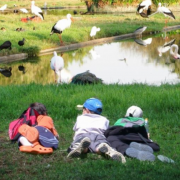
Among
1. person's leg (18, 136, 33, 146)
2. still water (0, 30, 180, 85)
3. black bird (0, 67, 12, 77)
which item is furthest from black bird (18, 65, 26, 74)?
person's leg (18, 136, 33, 146)

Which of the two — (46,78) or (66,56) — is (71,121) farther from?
(66,56)

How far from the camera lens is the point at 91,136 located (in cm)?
546

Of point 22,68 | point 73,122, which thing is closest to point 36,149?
point 73,122

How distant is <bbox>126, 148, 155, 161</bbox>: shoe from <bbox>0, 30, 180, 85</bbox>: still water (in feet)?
22.2

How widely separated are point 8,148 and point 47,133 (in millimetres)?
484

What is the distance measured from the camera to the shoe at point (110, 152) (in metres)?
4.95

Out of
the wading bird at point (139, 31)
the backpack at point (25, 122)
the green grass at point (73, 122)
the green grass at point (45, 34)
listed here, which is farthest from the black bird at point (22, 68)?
the wading bird at point (139, 31)

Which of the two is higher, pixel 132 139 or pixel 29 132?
pixel 29 132

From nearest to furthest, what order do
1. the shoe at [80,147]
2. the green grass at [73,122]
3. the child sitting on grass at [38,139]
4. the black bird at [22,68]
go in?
1. the green grass at [73,122]
2. the shoe at [80,147]
3. the child sitting on grass at [38,139]
4. the black bird at [22,68]

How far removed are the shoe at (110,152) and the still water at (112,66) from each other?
22.3ft

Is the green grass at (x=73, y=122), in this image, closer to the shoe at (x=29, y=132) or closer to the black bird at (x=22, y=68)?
Result: the shoe at (x=29, y=132)

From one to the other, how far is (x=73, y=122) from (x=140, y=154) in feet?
6.81

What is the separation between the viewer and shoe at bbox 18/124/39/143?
534 centimetres

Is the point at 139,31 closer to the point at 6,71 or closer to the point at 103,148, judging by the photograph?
the point at 6,71
